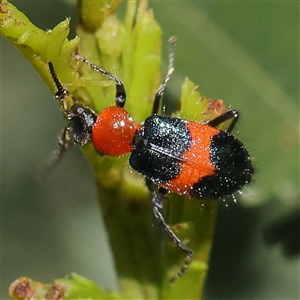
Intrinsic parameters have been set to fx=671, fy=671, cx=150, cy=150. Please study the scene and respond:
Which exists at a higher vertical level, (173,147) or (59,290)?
(173,147)

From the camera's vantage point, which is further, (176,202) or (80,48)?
(176,202)

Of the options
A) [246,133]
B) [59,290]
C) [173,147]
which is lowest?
[59,290]

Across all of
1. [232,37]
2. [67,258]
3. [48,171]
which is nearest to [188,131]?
[232,37]

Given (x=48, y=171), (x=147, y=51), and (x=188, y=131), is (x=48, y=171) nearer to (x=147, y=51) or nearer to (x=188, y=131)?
(x=188, y=131)

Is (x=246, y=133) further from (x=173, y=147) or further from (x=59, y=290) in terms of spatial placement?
(x=59, y=290)

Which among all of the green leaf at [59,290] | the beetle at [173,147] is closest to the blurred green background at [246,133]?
the beetle at [173,147]

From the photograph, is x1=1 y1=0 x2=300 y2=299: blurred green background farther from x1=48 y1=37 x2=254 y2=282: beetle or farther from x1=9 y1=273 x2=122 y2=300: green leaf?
x1=9 y1=273 x2=122 y2=300: green leaf

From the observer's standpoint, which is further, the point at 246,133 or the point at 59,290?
the point at 246,133

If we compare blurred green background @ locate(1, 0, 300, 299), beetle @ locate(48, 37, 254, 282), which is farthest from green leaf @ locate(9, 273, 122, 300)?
blurred green background @ locate(1, 0, 300, 299)

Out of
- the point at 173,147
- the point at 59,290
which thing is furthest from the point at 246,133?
the point at 59,290
